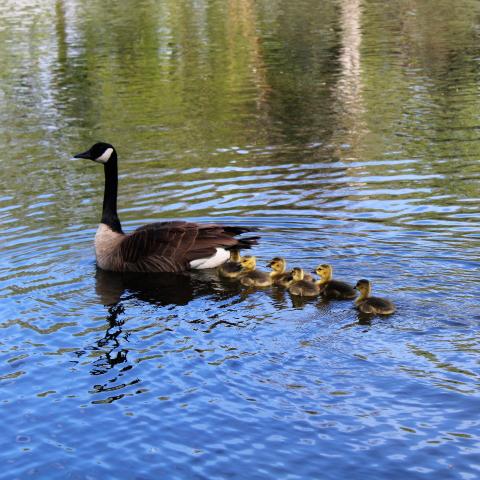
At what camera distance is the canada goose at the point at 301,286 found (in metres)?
12.0

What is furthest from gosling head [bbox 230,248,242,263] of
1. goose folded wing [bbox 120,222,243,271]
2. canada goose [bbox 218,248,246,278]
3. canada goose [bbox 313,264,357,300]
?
canada goose [bbox 313,264,357,300]

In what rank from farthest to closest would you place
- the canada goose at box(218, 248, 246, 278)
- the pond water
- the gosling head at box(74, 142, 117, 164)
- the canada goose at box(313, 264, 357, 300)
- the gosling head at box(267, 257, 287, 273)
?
the gosling head at box(74, 142, 117, 164), the canada goose at box(218, 248, 246, 278), the gosling head at box(267, 257, 287, 273), the canada goose at box(313, 264, 357, 300), the pond water

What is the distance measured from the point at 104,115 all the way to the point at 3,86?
22.0ft

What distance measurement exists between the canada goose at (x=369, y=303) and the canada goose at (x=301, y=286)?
66 centimetres

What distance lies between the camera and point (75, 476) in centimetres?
826

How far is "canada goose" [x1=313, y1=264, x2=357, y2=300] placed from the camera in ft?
38.9

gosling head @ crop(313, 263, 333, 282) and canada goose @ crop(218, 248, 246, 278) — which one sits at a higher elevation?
gosling head @ crop(313, 263, 333, 282)

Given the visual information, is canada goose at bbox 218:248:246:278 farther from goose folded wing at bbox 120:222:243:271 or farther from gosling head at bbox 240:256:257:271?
goose folded wing at bbox 120:222:243:271

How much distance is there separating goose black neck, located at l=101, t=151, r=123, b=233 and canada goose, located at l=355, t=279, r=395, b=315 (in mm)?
4662

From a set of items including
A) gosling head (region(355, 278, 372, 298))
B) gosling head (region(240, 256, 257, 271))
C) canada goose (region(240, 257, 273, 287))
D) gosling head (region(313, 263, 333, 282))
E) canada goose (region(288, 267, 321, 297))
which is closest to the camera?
gosling head (region(355, 278, 372, 298))

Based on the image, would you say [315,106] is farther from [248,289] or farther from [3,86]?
[248,289]

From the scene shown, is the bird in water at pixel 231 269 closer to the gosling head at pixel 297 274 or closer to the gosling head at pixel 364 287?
the gosling head at pixel 297 274

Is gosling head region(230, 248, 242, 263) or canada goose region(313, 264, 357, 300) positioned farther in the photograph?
gosling head region(230, 248, 242, 263)

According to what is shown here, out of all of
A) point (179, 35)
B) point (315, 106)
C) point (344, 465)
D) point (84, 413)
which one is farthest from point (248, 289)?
point (179, 35)
